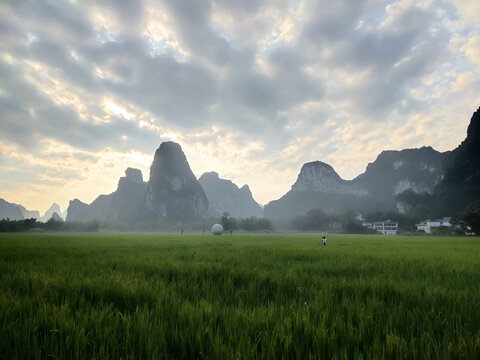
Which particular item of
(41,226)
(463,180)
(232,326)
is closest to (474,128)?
(463,180)

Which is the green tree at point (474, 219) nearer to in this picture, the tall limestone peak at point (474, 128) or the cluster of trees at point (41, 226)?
the tall limestone peak at point (474, 128)

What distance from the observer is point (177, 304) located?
274cm

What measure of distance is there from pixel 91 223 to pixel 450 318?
165572mm

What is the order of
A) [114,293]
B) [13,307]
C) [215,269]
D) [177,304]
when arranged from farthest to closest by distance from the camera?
[215,269] < [114,293] < [177,304] < [13,307]

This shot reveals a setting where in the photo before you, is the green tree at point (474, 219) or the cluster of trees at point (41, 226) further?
the cluster of trees at point (41, 226)

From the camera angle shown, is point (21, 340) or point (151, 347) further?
point (21, 340)

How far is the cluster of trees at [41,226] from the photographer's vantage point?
94.8m

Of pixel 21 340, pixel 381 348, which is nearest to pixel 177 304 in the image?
pixel 21 340

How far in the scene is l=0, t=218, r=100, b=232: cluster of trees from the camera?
311 ft

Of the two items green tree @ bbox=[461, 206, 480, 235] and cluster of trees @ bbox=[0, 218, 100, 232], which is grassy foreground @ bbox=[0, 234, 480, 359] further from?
cluster of trees @ bbox=[0, 218, 100, 232]

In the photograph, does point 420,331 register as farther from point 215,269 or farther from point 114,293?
point 215,269

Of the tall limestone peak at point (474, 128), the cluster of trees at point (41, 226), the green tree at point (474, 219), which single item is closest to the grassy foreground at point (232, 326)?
the green tree at point (474, 219)

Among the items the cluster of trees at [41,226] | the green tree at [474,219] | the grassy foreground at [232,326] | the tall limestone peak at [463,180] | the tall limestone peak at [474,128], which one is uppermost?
the tall limestone peak at [474,128]

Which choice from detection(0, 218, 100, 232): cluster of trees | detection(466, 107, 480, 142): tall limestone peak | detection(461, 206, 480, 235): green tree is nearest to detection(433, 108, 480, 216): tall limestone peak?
detection(466, 107, 480, 142): tall limestone peak
